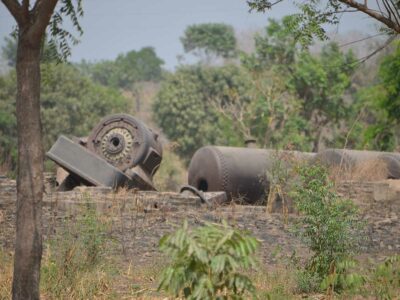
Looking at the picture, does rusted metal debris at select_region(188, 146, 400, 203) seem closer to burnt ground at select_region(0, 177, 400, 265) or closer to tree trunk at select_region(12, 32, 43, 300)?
burnt ground at select_region(0, 177, 400, 265)

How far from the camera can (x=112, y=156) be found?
17.1m

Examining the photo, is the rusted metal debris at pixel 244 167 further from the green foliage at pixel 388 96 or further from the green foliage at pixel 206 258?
the green foliage at pixel 206 258

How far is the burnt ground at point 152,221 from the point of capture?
9602 millimetres

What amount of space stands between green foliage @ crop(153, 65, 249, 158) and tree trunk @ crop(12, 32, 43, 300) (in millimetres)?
33861

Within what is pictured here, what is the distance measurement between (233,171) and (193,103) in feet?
86.8

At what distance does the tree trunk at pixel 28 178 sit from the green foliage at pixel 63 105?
2683 centimetres

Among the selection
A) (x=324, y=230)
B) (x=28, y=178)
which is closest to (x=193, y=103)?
(x=324, y=230)

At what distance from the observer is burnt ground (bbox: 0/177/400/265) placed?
9602 millimetres

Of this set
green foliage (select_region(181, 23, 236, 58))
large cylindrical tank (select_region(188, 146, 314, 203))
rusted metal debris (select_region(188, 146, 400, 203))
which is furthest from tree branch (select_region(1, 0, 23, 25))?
green foliage (select_region(181, 23, 236, 58))

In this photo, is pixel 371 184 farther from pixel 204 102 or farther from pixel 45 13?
pixel 204 102

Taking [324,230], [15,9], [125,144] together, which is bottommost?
[324,230]

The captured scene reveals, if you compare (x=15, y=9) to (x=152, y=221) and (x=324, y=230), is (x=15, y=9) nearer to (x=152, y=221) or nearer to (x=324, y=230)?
(x=324, y=230)

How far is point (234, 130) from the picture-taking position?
1405 inches

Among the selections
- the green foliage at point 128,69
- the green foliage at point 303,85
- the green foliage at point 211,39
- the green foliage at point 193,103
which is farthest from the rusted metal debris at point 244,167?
the green foliage at point 128,69
